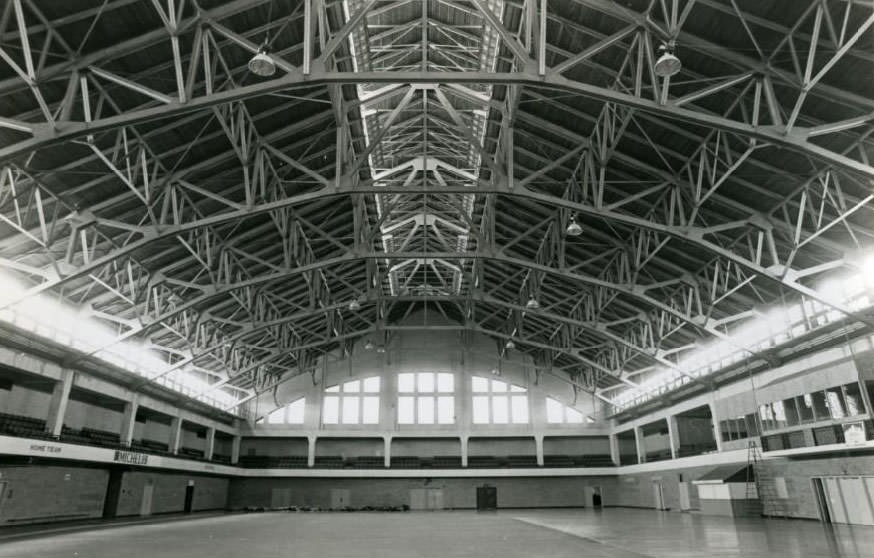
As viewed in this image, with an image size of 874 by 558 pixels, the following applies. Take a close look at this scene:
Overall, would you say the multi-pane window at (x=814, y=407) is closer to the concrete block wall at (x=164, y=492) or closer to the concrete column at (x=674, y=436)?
the concrete column at (x=674, y=436)

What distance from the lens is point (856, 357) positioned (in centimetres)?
2425

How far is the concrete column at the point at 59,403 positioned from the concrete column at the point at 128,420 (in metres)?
6.63

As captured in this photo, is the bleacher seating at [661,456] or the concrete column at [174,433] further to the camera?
the bleacher seating at [661,456]

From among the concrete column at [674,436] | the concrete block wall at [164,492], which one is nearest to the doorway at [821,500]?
the concrete column at [674,436]

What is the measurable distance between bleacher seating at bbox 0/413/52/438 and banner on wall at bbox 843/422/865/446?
3610 cm

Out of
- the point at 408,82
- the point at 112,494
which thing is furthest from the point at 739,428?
the point at 112,494

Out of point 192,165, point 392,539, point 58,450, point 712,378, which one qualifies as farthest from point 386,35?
point 712,378

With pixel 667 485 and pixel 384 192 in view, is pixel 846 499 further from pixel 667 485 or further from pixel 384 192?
pixel 384 192

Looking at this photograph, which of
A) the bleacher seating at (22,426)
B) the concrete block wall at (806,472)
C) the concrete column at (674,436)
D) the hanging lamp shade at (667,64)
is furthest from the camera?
the concrete column at (674,436)

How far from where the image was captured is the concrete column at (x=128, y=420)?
118 feet

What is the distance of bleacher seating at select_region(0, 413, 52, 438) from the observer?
82.8 ft

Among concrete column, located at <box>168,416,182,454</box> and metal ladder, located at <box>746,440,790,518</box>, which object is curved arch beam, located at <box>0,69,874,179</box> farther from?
concrete column, located at <box>168,416,182,454</box>

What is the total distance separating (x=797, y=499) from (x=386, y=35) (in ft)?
97.0

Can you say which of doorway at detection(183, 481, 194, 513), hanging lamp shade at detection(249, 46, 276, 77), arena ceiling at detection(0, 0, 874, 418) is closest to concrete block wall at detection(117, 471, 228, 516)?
doorway at detection(183, 481, 194, 513)
